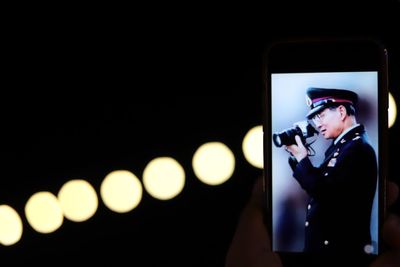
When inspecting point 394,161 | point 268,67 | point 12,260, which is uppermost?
point 268,67

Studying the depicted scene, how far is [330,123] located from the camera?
44 cm

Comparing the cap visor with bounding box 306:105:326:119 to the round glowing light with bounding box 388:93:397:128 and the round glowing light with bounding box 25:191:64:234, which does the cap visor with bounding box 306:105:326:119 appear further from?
the round glowing light with bounding box 25:191:64:234

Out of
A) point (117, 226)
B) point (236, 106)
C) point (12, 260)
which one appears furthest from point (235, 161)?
point (12, 260)

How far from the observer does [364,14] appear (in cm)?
49

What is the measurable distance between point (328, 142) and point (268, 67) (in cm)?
10

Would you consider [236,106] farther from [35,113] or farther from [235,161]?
[35,113]

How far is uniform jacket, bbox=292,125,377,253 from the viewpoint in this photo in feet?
1.42

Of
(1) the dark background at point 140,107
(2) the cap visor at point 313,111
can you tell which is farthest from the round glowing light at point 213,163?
(2) the cap visor at point 313,111

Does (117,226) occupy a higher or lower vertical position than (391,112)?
lower

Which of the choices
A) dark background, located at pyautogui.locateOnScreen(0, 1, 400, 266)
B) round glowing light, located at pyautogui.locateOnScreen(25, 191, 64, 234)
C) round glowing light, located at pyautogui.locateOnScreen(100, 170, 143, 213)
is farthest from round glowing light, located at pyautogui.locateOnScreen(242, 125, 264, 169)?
round glowing light, located at pyautogui.locateOnScreen(25, 191, 64, 234)

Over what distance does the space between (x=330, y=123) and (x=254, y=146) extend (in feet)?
0.33

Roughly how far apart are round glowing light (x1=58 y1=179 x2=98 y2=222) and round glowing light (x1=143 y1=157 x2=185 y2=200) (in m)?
0.07

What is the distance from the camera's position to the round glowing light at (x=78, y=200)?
1.79ft

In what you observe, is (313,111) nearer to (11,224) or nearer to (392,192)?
(392,192)
